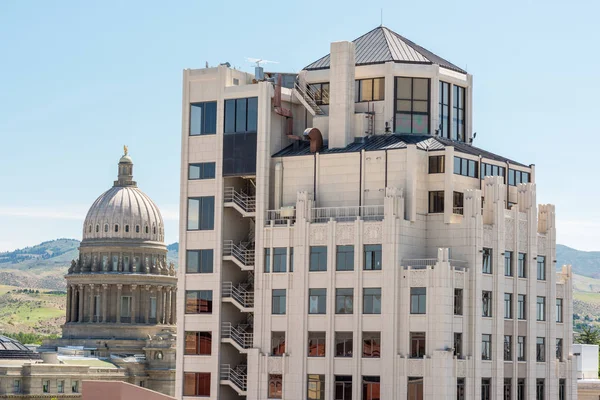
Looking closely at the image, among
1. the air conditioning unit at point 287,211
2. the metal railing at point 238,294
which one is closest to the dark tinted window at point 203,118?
the air conditioning unit at point 287,211

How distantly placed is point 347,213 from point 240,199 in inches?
349

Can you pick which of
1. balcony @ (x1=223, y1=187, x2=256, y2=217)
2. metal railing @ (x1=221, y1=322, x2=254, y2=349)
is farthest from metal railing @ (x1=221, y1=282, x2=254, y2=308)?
balcony @ (x1=223, y1=187, x2=256, y2=217)

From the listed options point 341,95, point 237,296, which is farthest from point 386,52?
point 237,296

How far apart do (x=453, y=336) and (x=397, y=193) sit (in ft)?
34.3

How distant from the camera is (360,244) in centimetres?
9669

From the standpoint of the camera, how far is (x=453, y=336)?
95.4m

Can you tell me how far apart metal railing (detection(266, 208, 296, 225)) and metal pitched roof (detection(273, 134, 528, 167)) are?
174 inches

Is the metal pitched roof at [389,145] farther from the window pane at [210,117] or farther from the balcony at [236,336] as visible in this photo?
the balcony at [236,336]

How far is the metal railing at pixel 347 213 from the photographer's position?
97.8 meters

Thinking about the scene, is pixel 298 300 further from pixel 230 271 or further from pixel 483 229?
pixel 483 229

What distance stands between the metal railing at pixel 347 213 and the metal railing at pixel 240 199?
18.3ft

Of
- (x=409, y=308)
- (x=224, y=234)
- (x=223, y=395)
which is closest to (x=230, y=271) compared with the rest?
(x=224, y=234)

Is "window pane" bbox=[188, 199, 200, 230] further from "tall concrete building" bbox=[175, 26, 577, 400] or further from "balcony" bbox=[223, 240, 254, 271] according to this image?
"balcony" bbox=[223, 240, 254, 271]

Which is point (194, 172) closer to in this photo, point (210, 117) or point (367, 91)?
point (210, 117)
